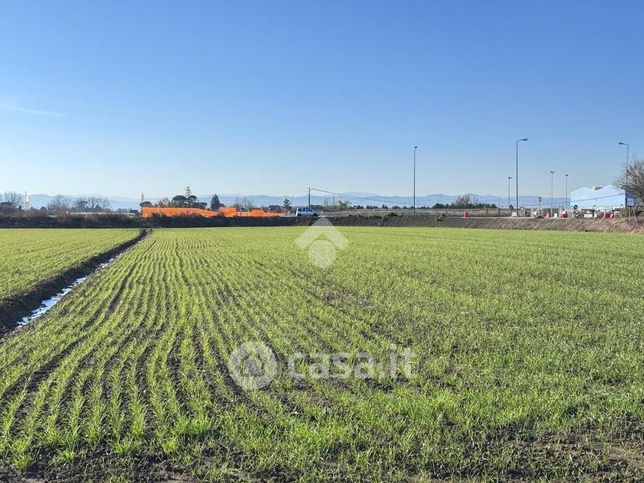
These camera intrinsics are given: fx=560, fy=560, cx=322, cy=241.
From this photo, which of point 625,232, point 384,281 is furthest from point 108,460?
point 625,232

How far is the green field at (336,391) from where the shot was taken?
495 cm

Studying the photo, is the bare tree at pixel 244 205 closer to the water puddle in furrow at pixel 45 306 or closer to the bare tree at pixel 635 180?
the bare tree at pixel 635 180

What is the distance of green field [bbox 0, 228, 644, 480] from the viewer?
4.95 meters

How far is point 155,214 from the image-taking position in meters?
83.6

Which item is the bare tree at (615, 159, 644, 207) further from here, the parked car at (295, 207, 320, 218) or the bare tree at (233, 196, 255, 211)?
the bare tree at (233, 196, 255, 211)

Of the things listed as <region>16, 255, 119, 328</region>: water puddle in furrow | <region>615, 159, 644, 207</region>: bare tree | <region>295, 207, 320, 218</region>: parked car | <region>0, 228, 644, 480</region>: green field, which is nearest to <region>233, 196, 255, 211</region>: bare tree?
<region>295, 207, 320, 218</region>: parked car

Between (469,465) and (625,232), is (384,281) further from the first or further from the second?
(625,232)

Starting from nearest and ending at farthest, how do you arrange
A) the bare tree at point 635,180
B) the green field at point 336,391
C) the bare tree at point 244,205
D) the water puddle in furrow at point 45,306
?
the green field at point 336,391, the water puddle in furrow at point 45,306, the bare tree at point 635,180, the bare tree at point 244,205

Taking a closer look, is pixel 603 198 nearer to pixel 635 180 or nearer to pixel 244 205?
pixel 635 180

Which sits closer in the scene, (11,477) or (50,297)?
(11,477)

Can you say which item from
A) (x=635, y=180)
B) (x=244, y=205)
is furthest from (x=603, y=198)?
(x=244, y=205)

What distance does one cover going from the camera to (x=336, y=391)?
6711 millimetres

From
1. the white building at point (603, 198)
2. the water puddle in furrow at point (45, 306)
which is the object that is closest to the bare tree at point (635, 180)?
the white building at point (603, 198)

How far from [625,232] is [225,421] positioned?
51.3 meters
